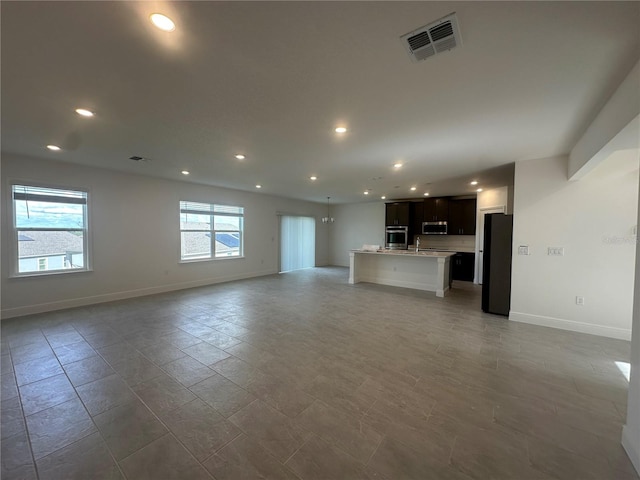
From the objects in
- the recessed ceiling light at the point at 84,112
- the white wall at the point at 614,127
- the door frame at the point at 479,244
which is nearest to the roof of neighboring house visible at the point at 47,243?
the recessed ceiling light at the point at 84,112

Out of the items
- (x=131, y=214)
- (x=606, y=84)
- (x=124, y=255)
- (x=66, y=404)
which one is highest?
(x=606, y=84)

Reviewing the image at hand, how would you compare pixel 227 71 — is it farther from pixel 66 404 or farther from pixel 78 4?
pixel 66 404

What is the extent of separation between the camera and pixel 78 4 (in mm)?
1326

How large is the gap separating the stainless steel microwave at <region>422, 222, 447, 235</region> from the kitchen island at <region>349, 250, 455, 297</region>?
1.96 meters

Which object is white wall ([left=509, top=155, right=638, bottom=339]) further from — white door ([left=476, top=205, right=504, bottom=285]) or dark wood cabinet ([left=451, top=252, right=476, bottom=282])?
dark wood cabinet ([left=451, top=252, right=476, bottom=282])

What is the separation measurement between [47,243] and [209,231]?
3.05m

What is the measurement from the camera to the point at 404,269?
21.7 feet

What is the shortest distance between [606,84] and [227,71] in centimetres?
295

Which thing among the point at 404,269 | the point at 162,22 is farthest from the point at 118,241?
the point at 404,269

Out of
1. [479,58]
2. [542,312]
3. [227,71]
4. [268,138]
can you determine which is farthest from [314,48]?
[542,312]

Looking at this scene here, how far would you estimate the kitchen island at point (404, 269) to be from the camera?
19.4 feet

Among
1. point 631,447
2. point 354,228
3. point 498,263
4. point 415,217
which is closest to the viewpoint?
point 631,447

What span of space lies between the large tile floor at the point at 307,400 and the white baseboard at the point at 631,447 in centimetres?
4

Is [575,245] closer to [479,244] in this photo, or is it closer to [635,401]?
[635,401]
